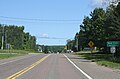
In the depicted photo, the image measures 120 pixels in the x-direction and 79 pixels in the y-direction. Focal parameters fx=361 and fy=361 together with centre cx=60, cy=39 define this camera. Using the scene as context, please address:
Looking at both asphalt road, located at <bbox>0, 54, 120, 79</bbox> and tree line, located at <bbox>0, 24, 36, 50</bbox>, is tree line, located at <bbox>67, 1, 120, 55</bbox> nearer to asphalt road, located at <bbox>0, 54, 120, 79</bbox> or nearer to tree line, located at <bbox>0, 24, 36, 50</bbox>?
asphalt road, located at <bbox>0, 54, 120, 79</bbox>

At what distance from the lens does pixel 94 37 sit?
92.1 metres

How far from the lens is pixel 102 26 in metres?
80.1

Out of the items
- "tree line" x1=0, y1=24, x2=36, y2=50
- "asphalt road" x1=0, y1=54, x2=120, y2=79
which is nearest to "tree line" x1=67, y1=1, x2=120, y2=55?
"asphalt road" x1=0, y1=54, x2=120, y2=79

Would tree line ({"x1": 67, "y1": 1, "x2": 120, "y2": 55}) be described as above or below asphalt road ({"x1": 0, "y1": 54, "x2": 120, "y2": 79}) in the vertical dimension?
above

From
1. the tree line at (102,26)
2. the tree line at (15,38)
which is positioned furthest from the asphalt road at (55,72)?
the tree line at (15,38)

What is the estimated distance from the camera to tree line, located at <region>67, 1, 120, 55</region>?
58.7 meters

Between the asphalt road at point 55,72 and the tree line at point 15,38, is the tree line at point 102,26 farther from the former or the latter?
the tree line at point 15,38

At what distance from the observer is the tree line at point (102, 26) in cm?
5867

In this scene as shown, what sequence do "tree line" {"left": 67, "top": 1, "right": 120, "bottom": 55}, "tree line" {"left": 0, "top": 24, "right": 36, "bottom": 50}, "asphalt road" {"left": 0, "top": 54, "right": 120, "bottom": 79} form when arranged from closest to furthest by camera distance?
"asphalt road" {"left": 0, "top": 54, "right": 120, "bottom": 79} < "tree line" {"left": 67, "top": 1, "right": 120, "bottom": 55} < "tree line" {"left": 0, "top": 24, "right": 36, "bottom": 50}

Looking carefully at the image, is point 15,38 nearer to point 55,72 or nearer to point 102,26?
point 102,26

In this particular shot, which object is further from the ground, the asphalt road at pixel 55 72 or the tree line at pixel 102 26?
the tree line at pixel 102 26

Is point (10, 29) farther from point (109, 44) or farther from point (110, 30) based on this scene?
point (109, 44)

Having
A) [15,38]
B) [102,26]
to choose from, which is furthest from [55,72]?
[15,38]

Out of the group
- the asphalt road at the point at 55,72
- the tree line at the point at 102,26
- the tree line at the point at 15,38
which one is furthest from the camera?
the tree line at the point at 15,38
